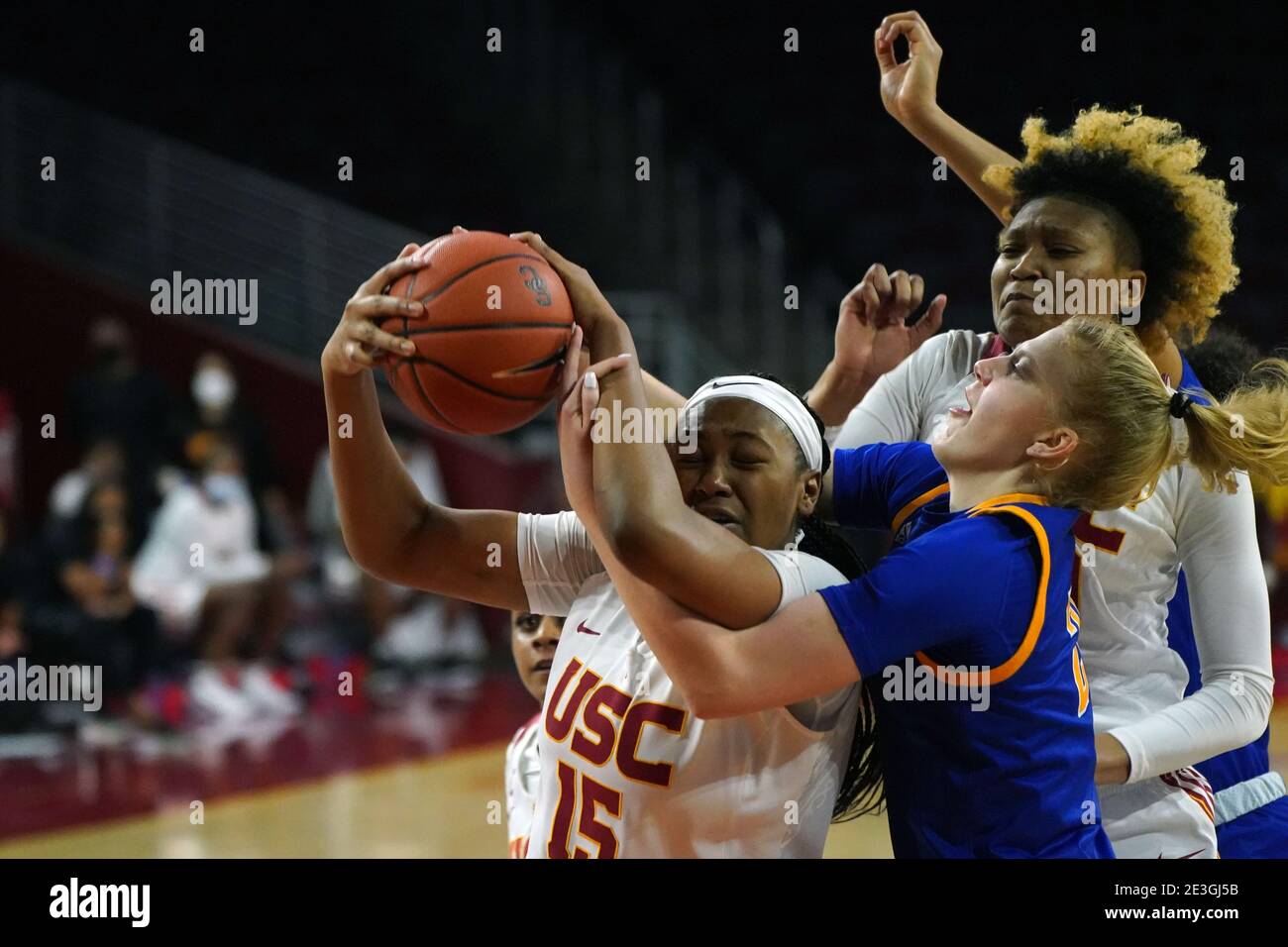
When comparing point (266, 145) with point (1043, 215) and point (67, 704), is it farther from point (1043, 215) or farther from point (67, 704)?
point (1043, 215)

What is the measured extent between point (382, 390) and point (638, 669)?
9.86 metres

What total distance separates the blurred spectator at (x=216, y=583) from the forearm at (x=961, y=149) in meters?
6.55

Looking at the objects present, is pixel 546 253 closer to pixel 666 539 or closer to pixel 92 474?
pixel 666 539

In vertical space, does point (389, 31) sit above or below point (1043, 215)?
above

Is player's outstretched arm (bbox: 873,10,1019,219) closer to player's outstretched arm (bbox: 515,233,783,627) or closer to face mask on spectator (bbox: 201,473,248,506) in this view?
player's outstretched arm (bbox: 515,233,783,627)

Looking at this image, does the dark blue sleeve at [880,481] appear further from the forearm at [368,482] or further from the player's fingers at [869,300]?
the forearm at [368,482]

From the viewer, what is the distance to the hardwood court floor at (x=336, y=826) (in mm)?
5305

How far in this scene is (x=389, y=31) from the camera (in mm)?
13258

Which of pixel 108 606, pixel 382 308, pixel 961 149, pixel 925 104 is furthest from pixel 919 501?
pixel 108 606

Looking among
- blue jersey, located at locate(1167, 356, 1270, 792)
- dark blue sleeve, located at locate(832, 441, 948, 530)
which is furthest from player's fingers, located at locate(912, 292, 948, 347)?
dark blue sleeve, located at locate(832, 441, 948, 530)

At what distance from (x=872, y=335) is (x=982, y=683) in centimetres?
111

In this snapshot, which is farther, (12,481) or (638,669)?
(12,481)

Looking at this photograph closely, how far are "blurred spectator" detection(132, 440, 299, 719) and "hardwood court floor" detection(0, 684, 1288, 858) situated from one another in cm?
234
